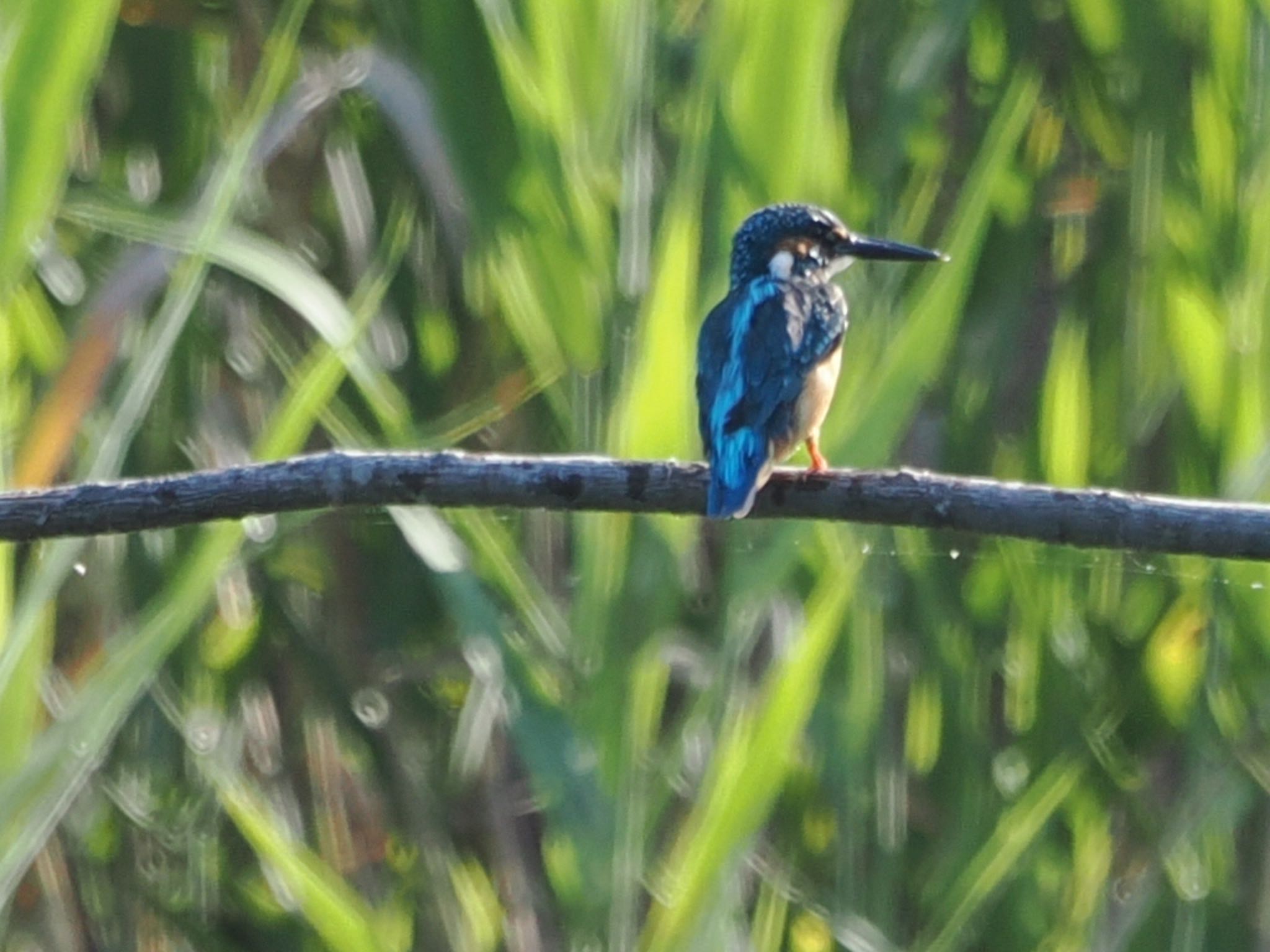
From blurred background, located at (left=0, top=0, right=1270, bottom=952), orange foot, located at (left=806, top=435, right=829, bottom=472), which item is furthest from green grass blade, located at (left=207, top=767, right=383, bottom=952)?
orange foot, located at (left=806, top=435, right=829, bottom=472)

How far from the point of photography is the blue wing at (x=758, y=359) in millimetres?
1585

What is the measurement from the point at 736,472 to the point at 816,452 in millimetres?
300

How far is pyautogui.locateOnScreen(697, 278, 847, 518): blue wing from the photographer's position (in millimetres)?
1585

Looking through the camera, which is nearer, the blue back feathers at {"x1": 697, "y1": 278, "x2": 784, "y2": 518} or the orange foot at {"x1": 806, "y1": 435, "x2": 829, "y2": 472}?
the blue back feathers at {"x1": 697, "y1": 278, "x2": 784, "y2": 518}

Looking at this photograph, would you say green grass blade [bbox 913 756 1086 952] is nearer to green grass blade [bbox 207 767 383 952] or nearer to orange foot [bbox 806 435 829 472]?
orange foot [bbox 806 435 829 472]

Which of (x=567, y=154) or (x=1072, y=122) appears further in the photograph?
(x=1072, y=122)

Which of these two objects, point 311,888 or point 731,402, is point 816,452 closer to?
point 731,402

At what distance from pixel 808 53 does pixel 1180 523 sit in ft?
2.17

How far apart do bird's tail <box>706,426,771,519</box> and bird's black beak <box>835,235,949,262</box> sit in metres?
0.28

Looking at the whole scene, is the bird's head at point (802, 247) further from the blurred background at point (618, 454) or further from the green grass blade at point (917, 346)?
the green grass blade at point (917, 346)

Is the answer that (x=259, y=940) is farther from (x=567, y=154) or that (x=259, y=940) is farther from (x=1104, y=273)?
(x=1104, y=273)

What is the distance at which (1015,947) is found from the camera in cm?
168

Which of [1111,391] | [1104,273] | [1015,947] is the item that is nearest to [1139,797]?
[1015,947]

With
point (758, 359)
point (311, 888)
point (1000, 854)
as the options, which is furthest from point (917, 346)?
point (311, 888)
